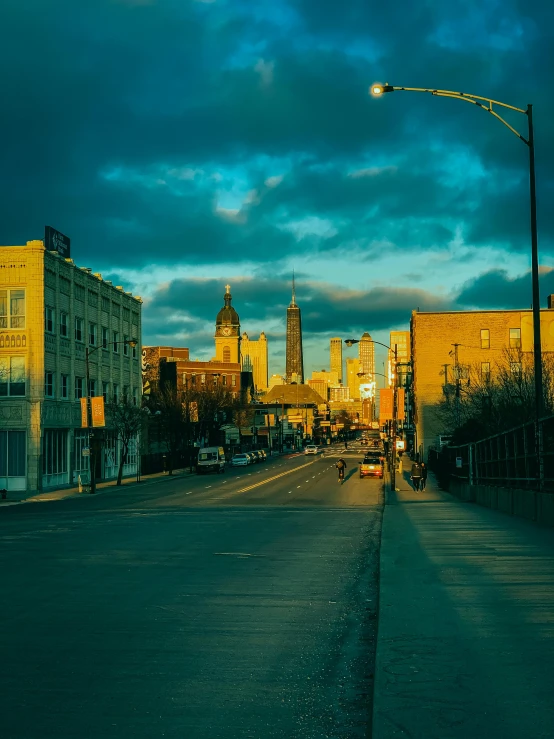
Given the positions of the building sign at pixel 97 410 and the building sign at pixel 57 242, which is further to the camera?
the building sign at pixel 57 242

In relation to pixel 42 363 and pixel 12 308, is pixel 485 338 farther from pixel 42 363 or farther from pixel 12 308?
pixel 12 308

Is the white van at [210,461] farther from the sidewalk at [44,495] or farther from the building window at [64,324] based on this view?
the building window at [64,324]

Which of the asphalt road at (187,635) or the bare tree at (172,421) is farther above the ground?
the bare tree at (172,421)

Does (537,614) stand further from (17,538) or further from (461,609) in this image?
(17,538)

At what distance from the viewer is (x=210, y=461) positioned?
7994 centimetres

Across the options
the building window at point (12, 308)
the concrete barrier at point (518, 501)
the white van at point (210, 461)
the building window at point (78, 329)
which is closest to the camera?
the concrete barrier at point (518, 501)

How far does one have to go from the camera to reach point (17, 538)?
2188cm

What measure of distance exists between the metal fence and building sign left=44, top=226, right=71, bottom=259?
3074cm

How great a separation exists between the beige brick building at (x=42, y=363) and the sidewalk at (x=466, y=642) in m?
42.8

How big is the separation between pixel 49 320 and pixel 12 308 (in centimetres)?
278

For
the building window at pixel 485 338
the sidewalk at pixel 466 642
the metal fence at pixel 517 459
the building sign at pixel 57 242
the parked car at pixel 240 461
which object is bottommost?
the parked car at pixel 240 461

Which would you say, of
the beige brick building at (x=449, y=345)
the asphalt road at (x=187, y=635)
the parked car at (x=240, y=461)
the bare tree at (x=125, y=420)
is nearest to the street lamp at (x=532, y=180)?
the asphalt road at (x=187, y=635)

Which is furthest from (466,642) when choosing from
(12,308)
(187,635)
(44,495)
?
(12,308)

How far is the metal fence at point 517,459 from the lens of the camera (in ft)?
69.4
